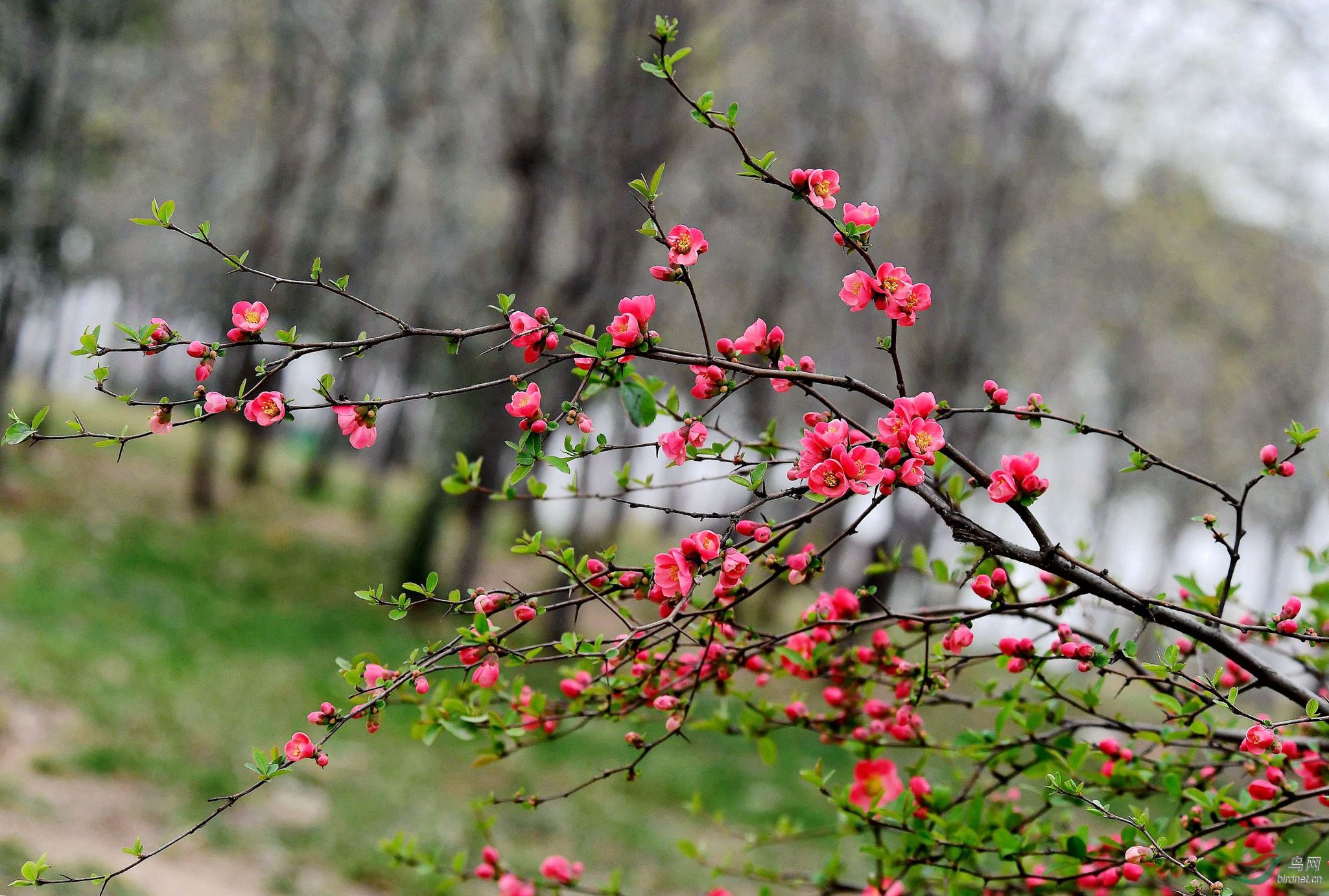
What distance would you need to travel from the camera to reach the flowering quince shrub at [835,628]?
1.38 m

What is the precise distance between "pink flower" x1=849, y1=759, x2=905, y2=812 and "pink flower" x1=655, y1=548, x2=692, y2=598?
0.74 metres

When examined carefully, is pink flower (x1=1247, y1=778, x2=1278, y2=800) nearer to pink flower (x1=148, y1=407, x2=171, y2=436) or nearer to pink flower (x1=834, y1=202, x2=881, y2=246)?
pink flower (x1=834, y1=202, x2=881, y2=246)

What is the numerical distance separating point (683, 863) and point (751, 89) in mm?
8767

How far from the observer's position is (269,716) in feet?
19.9

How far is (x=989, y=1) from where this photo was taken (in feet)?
28.5

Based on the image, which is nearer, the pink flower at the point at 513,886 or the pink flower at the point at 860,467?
the pink flower at the point at 860,467

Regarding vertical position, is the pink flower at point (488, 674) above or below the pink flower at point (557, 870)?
above

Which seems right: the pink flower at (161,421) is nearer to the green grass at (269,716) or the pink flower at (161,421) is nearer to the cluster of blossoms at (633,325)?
the cluster of blossoms at (633,325)

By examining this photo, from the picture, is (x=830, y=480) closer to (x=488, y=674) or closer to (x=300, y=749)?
(x=488, y=674)

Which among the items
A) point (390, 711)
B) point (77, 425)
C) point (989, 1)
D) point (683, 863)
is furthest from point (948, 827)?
point (989, 1)

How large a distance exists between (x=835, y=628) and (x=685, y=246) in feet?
2.72

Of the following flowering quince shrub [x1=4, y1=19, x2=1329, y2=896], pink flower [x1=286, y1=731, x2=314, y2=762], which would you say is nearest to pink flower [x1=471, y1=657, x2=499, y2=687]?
flowering quince shrub [x1=4, y1=19, x2=1329, y2=896]

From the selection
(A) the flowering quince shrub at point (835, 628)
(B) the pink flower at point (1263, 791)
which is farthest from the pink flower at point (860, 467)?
(B) the pink flower at point (1263, 791)

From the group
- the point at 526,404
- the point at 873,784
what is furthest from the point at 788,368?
the point at 873,784
